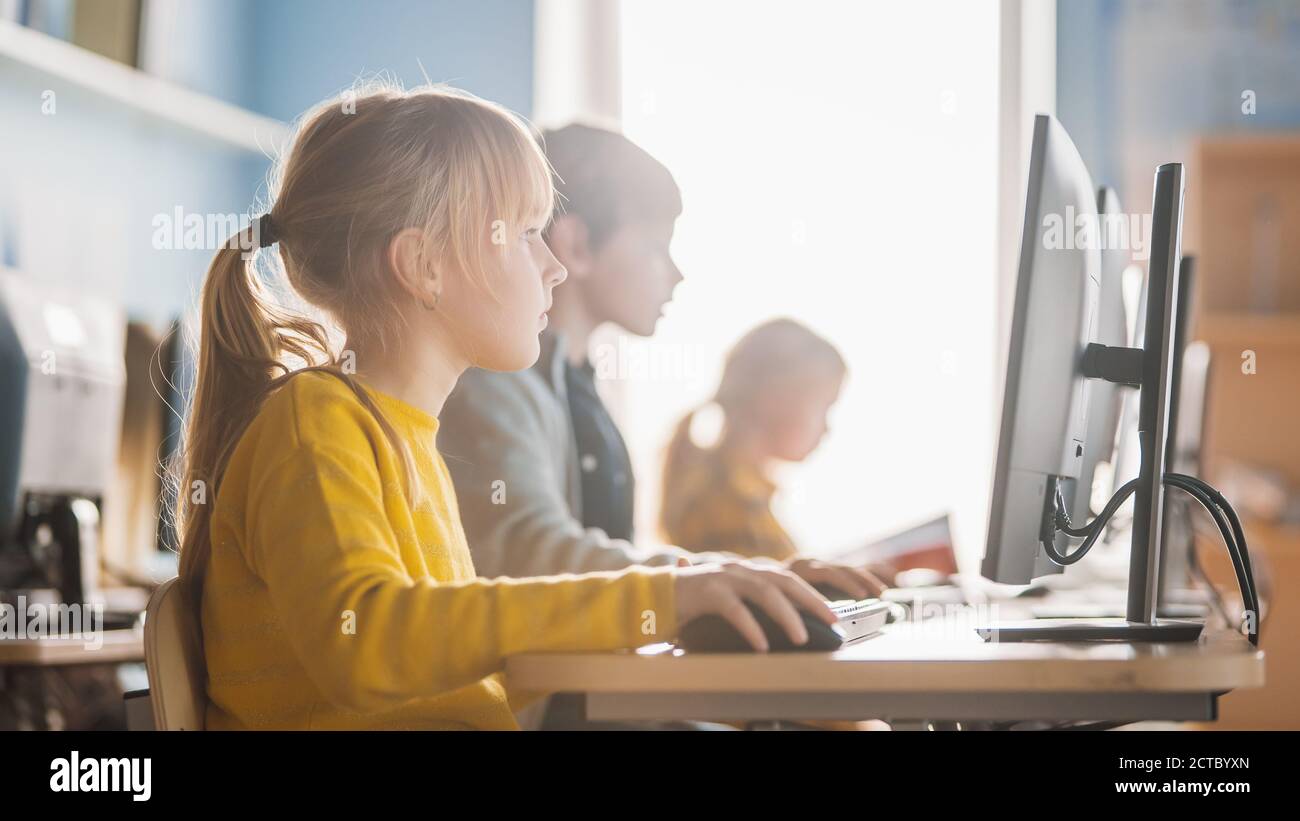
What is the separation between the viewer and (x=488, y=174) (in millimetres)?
985

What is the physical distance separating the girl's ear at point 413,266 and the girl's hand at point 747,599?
348 mm

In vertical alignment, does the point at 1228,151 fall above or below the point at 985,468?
above

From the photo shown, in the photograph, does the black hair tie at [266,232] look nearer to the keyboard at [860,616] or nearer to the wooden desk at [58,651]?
the keyboard at [860,616]

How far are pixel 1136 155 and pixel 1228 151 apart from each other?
0.37 metres

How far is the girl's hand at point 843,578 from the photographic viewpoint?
1029 mm

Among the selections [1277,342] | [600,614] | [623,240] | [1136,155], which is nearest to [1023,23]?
[1136,155]

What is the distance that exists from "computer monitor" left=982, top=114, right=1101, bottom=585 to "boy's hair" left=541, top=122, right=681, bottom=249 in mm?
777

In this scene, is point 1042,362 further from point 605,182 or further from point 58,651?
point 58,651

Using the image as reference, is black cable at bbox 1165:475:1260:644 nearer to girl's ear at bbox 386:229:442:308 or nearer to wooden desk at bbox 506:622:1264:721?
wooden desk at bbox 506:622:1264:721

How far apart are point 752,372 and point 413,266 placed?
1784mm

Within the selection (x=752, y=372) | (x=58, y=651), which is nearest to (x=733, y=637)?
(x=58, y=651)

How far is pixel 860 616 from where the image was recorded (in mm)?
870
